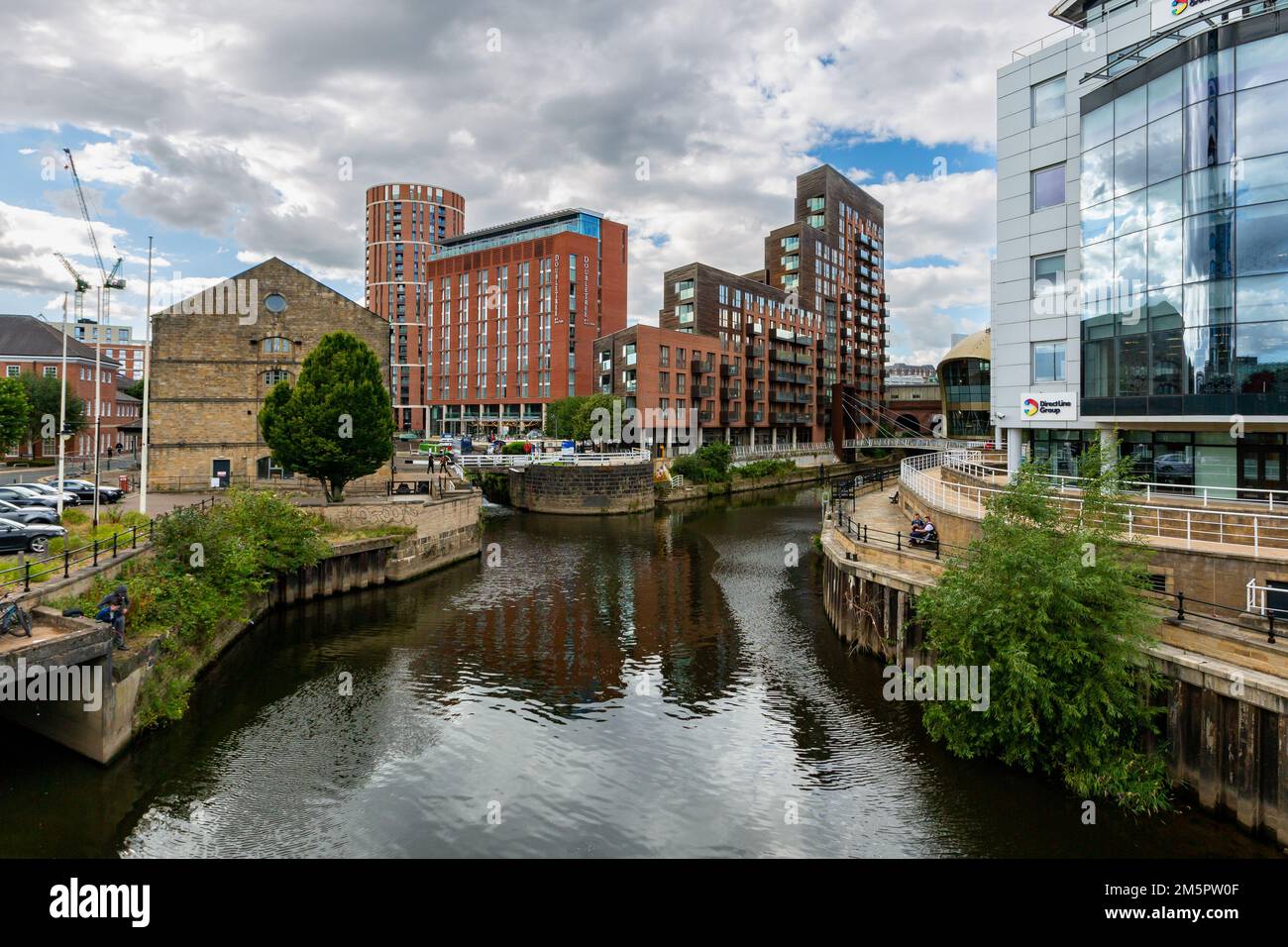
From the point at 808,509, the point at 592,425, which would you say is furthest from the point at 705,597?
the point at 592,425

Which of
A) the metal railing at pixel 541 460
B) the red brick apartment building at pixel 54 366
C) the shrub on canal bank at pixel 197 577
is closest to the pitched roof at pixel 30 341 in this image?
the red brick apartment building at pixel 54 366

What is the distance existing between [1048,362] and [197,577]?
30445 mm

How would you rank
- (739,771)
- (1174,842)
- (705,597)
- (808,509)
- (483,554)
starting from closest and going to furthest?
(1174,842) < (739,771) < (705,597) < (483,554) < (808,509)

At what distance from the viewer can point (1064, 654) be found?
12.6 metres

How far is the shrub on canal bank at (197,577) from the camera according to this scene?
16766mm

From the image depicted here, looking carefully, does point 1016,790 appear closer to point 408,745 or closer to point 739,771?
point 739,771

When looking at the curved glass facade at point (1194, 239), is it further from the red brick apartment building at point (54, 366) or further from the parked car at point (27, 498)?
the red brick apartment building at point (54, 366)

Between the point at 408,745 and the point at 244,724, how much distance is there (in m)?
4.21

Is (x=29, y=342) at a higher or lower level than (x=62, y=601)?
higher

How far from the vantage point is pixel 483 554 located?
38219 millimetres

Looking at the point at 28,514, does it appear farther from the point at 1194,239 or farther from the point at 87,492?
the point at 1194,239

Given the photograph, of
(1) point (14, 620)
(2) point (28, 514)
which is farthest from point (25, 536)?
(1) point (14, 620)

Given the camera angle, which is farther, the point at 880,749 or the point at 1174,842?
the point at 880,749

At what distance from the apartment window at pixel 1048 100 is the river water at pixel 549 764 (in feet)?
73.5
